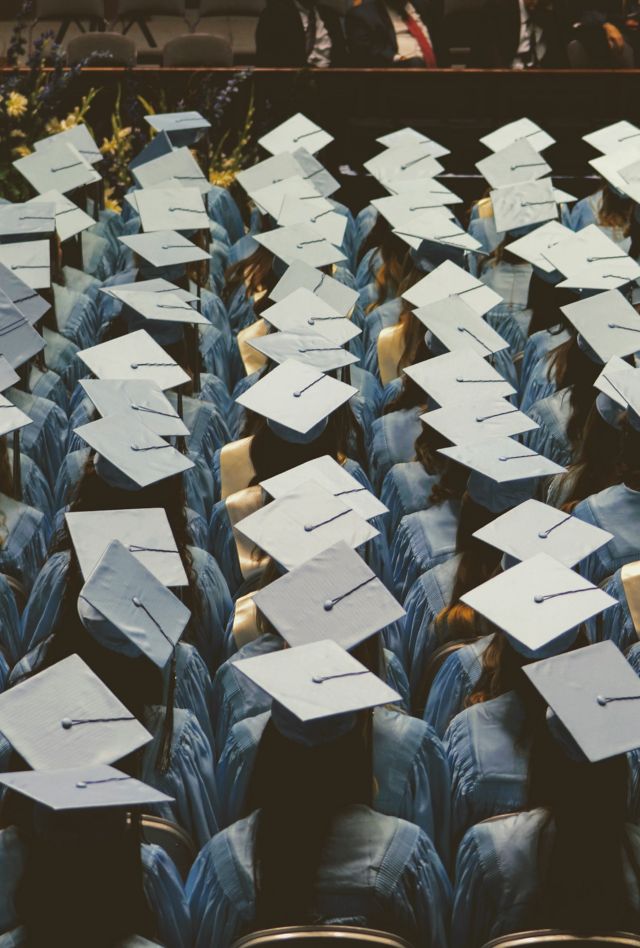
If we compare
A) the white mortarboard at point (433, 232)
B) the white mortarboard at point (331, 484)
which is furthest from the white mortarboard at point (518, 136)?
the white mortarboard at point (331, 484)

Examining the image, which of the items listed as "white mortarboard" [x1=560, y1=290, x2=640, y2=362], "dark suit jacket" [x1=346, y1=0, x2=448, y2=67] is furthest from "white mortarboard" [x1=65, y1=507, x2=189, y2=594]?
"dark suit jacket" [x1=346, y1=0, x2=448, y2=67]

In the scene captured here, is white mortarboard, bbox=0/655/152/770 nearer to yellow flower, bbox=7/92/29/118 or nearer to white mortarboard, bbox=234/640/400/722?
white mortarboard, bbox=234/640/400/722

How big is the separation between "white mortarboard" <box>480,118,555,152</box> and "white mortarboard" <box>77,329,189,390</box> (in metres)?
3.01

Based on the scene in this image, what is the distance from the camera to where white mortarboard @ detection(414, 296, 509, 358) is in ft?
13.9

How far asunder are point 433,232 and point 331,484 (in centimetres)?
199

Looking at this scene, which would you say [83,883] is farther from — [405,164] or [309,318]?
[405,164]

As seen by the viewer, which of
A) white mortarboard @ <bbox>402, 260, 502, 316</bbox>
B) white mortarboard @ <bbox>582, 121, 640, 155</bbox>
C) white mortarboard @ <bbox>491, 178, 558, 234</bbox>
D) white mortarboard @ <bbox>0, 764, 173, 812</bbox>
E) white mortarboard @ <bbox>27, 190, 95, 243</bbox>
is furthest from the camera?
white mortarboard @ <bbox>582, 121, 640, 155</bbox>

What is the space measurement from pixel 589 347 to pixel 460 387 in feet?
1.92

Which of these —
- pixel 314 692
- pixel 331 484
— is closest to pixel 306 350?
pixel 331 484

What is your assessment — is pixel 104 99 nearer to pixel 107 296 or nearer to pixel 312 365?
pixel 107 296

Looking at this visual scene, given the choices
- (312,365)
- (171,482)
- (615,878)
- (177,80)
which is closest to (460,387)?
(312,365)

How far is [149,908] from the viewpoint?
225 centimetres

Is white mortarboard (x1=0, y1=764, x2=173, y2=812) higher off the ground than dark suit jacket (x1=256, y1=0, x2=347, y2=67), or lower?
higher

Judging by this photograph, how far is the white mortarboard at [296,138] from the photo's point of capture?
21.0ft
